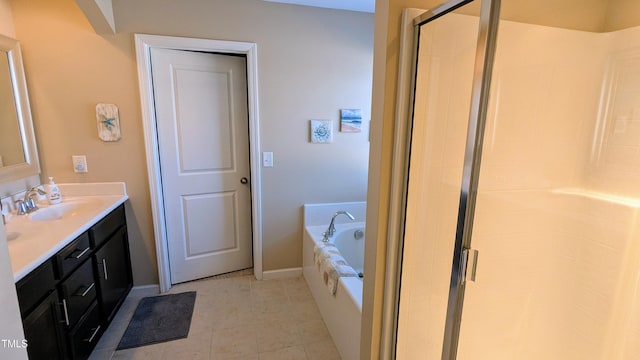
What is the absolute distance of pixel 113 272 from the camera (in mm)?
2131

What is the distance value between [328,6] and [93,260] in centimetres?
247

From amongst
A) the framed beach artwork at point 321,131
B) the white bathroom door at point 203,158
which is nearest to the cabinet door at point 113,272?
the white bathroom door at point 203,158

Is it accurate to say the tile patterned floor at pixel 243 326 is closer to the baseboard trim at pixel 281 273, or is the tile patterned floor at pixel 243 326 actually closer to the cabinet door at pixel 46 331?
the baseboard trim at pixel 281 273

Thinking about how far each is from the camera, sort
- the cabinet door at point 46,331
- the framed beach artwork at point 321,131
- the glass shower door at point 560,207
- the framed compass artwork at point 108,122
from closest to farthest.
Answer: the cabinet door at point 46,331, the glass shower door at point 560,207, the framed compass artwork at point 108,122, the framed beach artwork at point 321,131

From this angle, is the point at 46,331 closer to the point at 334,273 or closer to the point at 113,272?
the point at 113,272

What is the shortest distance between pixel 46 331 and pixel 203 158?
Answer: 1.54m

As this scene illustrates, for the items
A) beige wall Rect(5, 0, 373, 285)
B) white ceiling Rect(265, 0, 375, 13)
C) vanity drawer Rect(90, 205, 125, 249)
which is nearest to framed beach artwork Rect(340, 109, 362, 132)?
beige wall Rect(5, 0, 373, 285)

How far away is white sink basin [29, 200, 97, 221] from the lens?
1.92m

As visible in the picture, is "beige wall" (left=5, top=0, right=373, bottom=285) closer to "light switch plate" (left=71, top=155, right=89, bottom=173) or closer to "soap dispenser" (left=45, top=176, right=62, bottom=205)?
"light switch plate" (left=71, top=155, right=89, bottom=173)

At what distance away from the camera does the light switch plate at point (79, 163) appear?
7.32 feet

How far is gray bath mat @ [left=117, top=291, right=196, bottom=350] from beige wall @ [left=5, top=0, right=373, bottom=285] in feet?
Answer: 0.86

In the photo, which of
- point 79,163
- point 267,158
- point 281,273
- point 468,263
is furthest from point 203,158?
point 468,263

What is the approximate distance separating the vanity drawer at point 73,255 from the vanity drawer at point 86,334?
323 mm

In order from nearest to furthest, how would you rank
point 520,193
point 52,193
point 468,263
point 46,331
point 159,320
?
point 468,263 < point 46,331 < point 520,193 < point 52,193 < point 159,320
